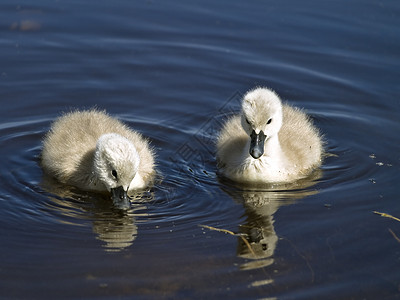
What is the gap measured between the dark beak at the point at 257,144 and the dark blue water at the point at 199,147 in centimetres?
43

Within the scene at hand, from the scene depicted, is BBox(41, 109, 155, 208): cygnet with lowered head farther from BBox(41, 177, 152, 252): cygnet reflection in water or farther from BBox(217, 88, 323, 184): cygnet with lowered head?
BBox(217, 88, 323, 184): cygnet with lowered head

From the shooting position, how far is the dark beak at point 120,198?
680 centimetres

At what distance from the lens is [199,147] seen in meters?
8.27

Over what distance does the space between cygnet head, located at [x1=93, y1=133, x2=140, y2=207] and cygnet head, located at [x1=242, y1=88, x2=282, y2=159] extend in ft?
3.86

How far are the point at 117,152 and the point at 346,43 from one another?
5.02 metres

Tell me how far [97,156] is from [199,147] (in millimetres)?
1705

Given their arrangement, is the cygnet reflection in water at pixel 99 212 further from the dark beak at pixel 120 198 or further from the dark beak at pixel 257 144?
the dark beak at pixel 257 144

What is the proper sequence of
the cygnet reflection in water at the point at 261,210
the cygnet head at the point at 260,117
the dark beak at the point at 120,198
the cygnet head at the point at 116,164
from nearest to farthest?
the cygnet reflection in water at the point at 261,210, the cygnet head at the point at 116,164, the dark beak at the point at 120,198, the cygnet head at the point at 260,117

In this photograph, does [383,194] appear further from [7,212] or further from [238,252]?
[7,212]

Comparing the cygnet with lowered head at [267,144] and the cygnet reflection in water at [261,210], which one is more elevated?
the cygnet with lowered head at [267,144]

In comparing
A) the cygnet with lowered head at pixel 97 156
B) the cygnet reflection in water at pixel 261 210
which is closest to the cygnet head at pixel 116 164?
the cygnet with lowered head at pixel 97 156

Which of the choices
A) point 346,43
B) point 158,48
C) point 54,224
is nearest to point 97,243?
point 54,224

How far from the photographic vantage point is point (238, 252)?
6074 millimetres

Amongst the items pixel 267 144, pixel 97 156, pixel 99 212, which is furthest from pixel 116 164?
pixel 267 144
